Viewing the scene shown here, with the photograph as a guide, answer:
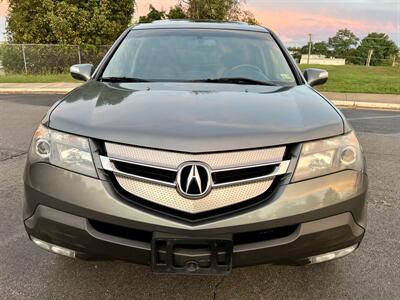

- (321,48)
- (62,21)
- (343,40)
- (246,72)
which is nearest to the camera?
(246,72)

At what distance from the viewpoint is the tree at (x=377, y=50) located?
35244 millimetres

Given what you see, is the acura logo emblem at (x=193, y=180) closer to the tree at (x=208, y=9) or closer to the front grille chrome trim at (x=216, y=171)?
the front grille chrome trim at (x=216, y=171)

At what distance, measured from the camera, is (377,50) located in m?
40.1

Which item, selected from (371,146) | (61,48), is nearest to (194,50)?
(371,146)

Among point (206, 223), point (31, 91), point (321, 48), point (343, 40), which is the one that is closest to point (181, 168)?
point (206, 223)

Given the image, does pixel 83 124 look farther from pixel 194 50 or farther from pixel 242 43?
pixel 242 43

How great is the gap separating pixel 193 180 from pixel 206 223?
0.21 m

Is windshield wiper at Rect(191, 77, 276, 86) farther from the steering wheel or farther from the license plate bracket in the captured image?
the license plate bracket

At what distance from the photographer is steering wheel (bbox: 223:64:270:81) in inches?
127

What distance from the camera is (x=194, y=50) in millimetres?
3457

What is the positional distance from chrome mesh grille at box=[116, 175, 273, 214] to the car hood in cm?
18

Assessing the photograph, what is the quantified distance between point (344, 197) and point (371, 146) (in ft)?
14.9

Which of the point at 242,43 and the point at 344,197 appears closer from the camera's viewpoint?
the point at 344,197

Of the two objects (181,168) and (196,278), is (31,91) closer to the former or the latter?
(196,278)
